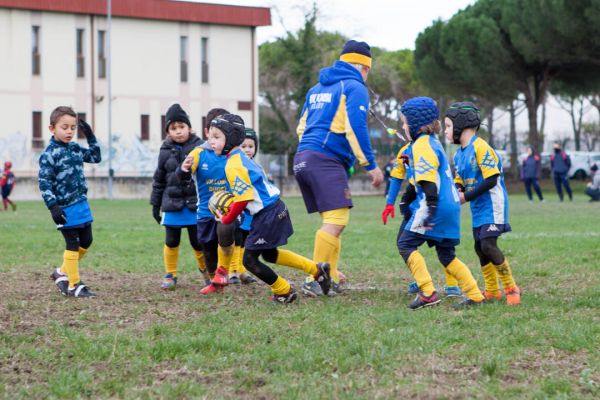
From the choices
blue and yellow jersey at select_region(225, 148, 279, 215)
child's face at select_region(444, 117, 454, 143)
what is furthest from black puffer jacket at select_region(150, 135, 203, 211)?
child's face at select_region(444, 117, 454, 143)

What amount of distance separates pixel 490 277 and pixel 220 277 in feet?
7.61

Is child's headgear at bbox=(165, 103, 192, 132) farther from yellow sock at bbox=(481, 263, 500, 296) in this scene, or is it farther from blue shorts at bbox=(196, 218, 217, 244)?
yellow sock at bbox=(481, 263, 500, 296)

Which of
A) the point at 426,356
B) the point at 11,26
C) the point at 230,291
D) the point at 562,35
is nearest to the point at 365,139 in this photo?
the point at 230,291

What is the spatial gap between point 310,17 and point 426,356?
51930 mm

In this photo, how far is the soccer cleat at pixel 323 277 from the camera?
774 cm

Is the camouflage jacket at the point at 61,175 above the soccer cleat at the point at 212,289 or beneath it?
above

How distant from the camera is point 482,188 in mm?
7129

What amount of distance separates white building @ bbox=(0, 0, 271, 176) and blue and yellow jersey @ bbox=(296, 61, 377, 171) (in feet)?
130

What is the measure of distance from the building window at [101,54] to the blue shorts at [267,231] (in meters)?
42.3

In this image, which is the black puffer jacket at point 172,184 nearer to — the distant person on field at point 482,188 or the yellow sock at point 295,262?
the yellow sock at point 295,262

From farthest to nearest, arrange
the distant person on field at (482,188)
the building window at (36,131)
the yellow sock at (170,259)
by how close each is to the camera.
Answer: the building window at (36,131), the yellow sock at (170,259), the distant person on field at (482,188)

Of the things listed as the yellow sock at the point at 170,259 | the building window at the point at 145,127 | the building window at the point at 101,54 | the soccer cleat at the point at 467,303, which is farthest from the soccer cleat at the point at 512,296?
the building window at the point at 145,127

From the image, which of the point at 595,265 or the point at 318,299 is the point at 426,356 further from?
the point at 595,265

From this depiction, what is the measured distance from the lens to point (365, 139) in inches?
305
